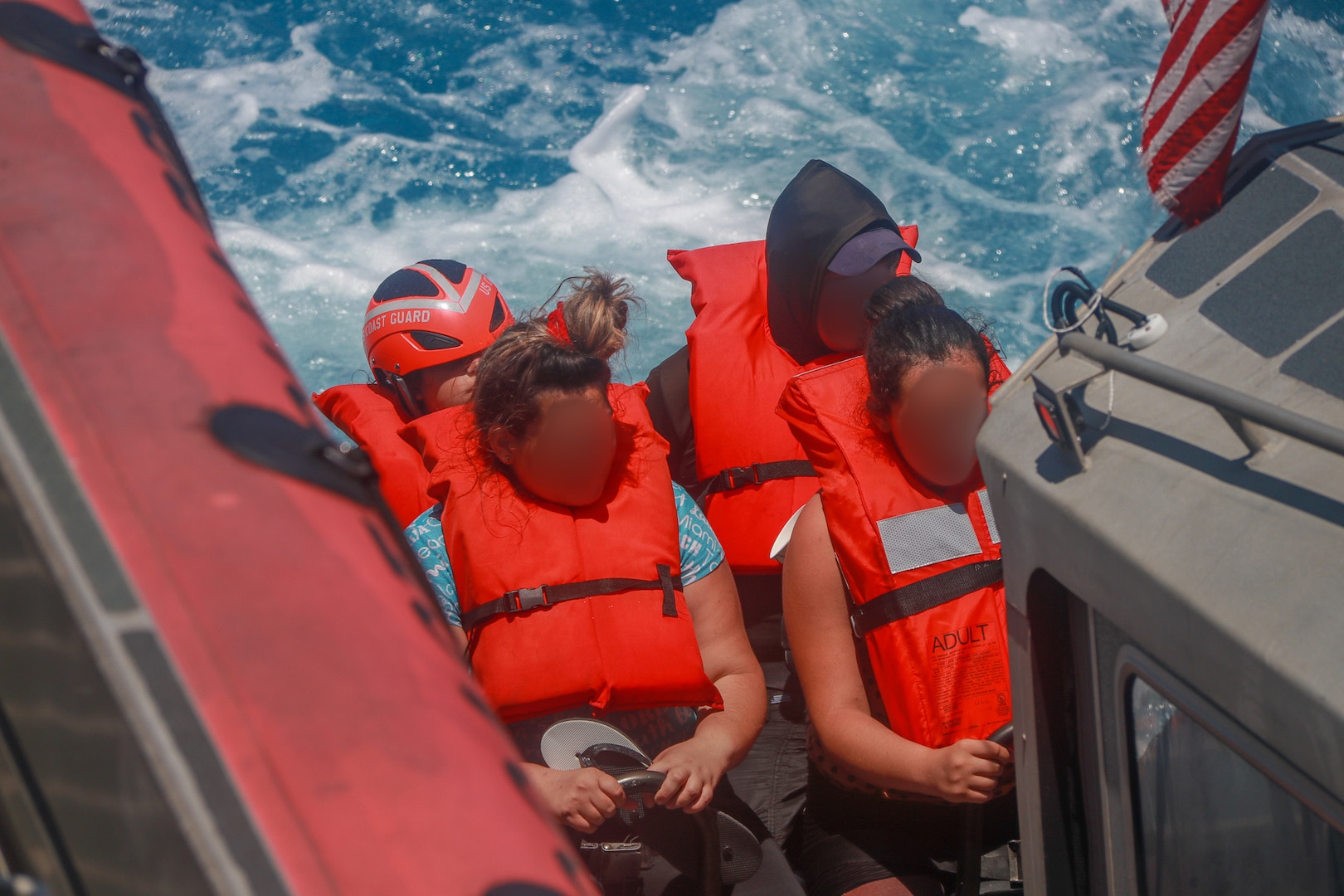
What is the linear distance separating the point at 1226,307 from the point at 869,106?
7396 millimetres

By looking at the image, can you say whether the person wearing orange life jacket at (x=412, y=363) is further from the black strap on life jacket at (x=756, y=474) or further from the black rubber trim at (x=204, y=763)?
the black rubber trim at (x=204, y=763)

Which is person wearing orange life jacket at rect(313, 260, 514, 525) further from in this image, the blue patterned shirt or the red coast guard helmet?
the blue patterned shirt

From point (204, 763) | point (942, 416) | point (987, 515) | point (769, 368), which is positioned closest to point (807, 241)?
point (769, 368)

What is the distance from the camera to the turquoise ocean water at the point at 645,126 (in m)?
7.07

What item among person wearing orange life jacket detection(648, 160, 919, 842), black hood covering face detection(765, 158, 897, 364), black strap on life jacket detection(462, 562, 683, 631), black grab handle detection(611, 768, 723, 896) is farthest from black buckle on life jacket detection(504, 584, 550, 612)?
black hood covering face detection(765, 158, 897, 364)

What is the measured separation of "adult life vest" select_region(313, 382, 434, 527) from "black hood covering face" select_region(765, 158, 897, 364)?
1.37 m

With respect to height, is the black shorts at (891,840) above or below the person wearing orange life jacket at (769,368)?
below

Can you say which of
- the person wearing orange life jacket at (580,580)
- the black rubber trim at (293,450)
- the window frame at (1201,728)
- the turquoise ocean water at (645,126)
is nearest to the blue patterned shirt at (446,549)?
the person wearing orange life jacket at (580,580)

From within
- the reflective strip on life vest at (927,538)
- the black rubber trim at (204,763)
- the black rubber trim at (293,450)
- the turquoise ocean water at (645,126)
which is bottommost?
the turquoise ocean water at (645,126)

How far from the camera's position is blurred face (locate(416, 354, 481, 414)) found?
3.15m

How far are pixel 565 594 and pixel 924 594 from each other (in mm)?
879

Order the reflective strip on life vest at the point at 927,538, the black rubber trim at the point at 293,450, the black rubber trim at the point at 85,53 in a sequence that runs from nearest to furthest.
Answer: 1. the black rubber trim at the point at 293,450
2. the black rubber trim at the point at 85,53
3. the reflective strip on life vest at the point at 927,538

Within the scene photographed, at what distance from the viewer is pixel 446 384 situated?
10.4 feet

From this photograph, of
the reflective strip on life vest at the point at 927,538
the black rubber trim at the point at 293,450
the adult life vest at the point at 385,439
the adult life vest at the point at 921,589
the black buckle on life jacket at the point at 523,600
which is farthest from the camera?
the adult life vest at the point at 385,439
